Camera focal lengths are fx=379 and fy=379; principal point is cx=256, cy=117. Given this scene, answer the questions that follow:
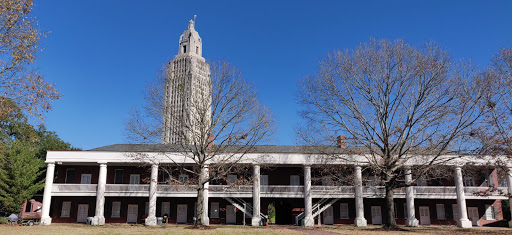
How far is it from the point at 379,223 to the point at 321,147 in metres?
14.1

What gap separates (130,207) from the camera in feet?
125

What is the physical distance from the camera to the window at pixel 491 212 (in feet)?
123

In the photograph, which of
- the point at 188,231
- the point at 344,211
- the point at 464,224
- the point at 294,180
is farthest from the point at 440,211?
the point at 188,231

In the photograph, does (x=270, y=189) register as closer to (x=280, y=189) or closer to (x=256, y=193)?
(x=280, y=189)

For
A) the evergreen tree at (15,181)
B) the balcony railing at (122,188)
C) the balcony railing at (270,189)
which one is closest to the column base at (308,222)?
the balcony railing at (270,189)

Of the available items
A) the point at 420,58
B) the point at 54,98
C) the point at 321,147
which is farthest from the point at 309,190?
the point at 54,98

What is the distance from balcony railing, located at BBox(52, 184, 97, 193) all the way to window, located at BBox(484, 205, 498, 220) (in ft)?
125

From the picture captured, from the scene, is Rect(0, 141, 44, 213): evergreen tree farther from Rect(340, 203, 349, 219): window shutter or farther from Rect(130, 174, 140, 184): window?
Rect(340, 203, 349, 219): window shutter

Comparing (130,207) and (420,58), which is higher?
(420,58)

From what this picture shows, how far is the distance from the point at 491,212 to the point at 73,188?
4062cm

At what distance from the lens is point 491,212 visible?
37594 millimetres

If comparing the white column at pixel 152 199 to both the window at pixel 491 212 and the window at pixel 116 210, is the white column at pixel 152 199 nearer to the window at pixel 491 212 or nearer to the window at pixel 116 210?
the window at pixel 116 210

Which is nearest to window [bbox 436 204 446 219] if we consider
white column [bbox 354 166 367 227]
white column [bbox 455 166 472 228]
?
white column [bbox 455 166 472 228]

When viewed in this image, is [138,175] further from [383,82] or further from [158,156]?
[383,82]
